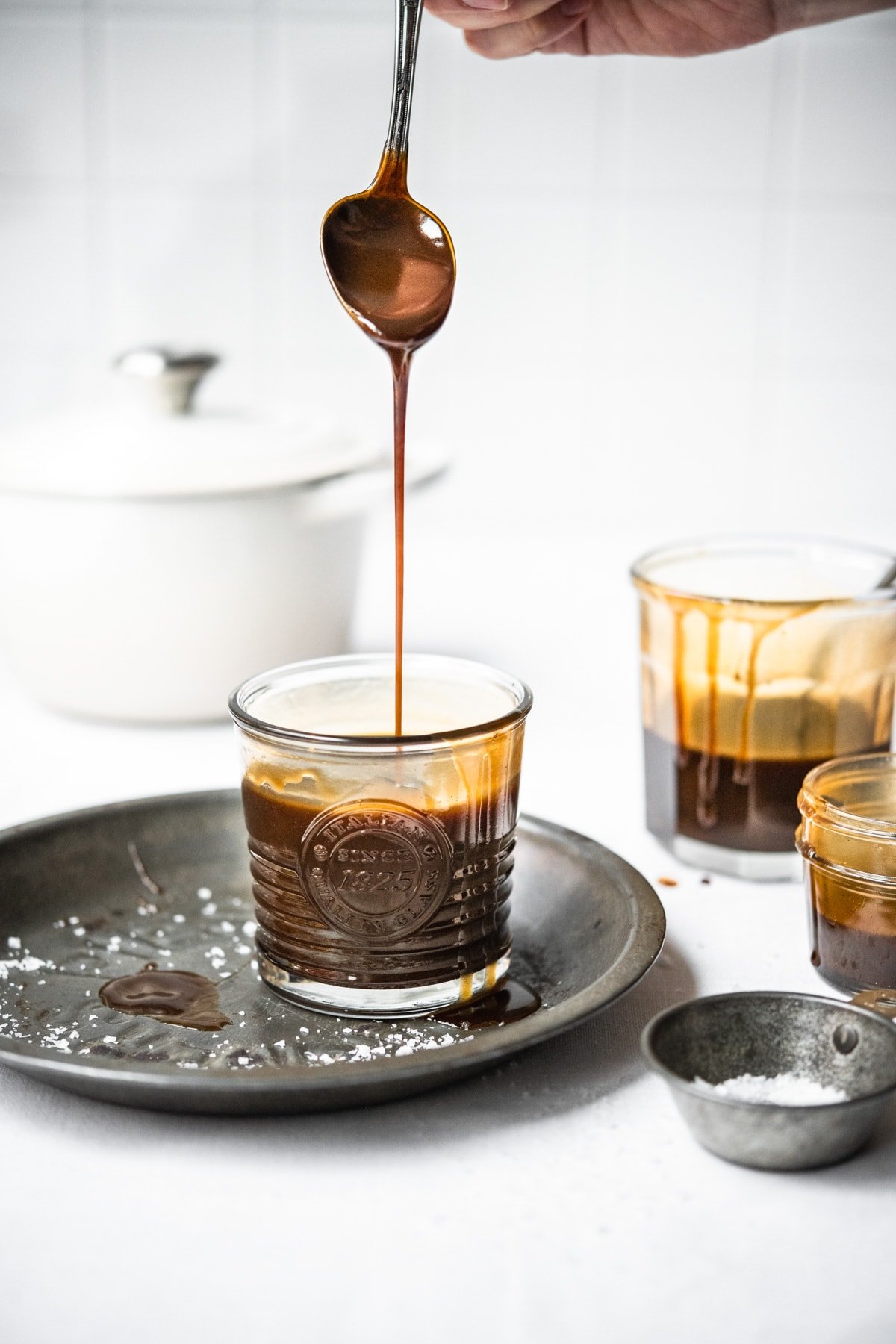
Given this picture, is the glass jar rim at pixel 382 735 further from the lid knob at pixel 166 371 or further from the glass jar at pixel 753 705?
the lid knob at pixel 166 371

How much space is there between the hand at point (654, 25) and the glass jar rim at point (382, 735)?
56cm

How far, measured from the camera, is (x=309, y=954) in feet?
2.18

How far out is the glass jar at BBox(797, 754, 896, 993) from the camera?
0.67 m

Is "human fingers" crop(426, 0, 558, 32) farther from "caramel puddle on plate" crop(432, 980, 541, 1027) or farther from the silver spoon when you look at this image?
"caramel puddle on plate" crop(432, 980, 541, 1027)

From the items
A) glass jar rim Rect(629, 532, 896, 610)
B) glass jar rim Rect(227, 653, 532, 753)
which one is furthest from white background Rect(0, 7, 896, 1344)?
glass jar rim Rect(227, 653, 532, 753)

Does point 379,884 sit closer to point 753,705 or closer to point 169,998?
point 169,998

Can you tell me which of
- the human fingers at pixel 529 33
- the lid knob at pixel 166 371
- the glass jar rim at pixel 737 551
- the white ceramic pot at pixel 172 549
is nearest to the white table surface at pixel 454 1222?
the glass jar rim at pixel 737 551

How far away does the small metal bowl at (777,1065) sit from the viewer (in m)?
0.53

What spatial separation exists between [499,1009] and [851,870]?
187mm

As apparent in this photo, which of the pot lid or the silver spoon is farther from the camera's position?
the pot lid

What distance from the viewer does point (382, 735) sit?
28.2 inches

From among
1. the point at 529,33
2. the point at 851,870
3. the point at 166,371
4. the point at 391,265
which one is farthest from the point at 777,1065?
the point at 529,33

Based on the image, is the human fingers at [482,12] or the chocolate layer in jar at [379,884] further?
the human fingers at [482,12]

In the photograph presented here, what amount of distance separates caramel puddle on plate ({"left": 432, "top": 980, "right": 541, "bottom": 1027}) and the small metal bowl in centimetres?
10
